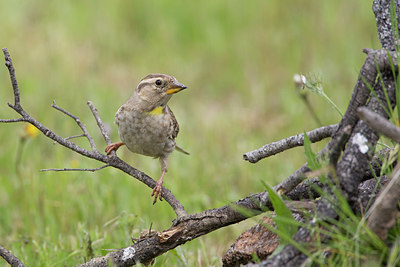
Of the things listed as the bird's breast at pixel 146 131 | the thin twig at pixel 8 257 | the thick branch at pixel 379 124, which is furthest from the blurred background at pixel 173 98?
the thick branch at pixel 379 124

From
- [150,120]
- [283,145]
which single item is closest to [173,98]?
[150,120]

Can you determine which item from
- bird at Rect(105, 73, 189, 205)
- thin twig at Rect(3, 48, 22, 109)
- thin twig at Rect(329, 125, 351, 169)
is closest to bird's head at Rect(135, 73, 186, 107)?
bird at Rect(105, 73, 189, 205)

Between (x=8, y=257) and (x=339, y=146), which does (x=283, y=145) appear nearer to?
(x=339, y=146)

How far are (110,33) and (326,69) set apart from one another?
3685 millimetres

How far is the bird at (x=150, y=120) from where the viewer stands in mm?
4914

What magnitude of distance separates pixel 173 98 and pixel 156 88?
419 centimetres

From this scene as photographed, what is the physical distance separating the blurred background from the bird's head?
946 mm

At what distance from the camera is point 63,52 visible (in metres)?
9.98

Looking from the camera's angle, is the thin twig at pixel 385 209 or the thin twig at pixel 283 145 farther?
the thin twig at pixel 283 145

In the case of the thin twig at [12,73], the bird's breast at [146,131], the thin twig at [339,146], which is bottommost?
the thin twig at [339,146]

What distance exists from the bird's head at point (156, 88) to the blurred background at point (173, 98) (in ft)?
3.11

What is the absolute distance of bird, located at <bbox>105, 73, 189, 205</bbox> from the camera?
4.91 m

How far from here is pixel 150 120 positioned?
16.5ft

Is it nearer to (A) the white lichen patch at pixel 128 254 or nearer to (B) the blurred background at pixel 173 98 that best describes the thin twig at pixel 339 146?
(A) the white lichen patch at pixel 128 254
